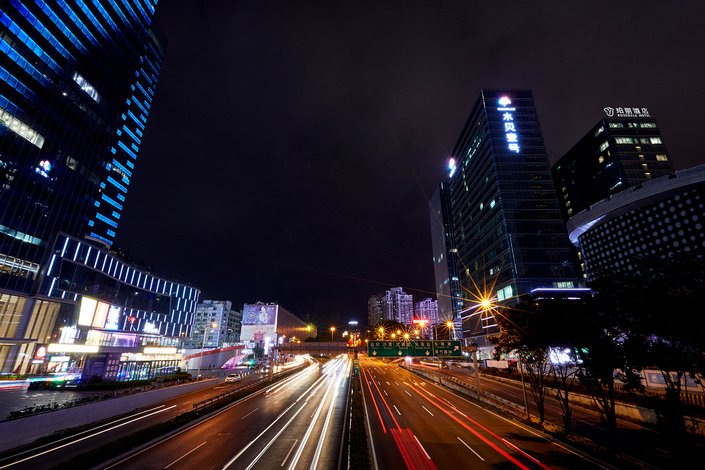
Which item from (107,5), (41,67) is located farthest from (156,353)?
(107,5)

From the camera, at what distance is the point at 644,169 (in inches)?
5037

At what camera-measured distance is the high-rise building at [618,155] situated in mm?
128500

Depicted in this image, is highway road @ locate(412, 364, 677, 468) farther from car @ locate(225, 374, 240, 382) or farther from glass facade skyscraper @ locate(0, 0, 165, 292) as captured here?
glass facade skyscraper @ locate(0, 0, 165, 292)

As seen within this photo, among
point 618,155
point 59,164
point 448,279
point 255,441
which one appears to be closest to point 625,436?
point 255,441

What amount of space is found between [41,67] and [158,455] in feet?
299

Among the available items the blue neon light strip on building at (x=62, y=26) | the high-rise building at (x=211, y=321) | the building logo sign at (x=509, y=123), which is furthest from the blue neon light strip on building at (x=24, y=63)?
the high-rise building at (x=211, y=321)

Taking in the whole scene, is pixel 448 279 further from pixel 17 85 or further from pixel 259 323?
pixel 17 85

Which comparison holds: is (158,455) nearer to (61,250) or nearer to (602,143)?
(61,250)

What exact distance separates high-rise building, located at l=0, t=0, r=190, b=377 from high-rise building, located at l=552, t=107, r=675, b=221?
18923 centimetres

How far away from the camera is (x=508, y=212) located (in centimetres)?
11119

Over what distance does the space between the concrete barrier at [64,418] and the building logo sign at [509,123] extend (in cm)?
13224

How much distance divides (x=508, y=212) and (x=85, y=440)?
119m

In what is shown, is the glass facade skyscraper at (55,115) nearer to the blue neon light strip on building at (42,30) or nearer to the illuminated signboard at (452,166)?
the blue neon light strip on building at (42,30)

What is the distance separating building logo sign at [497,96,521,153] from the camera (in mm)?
121250
